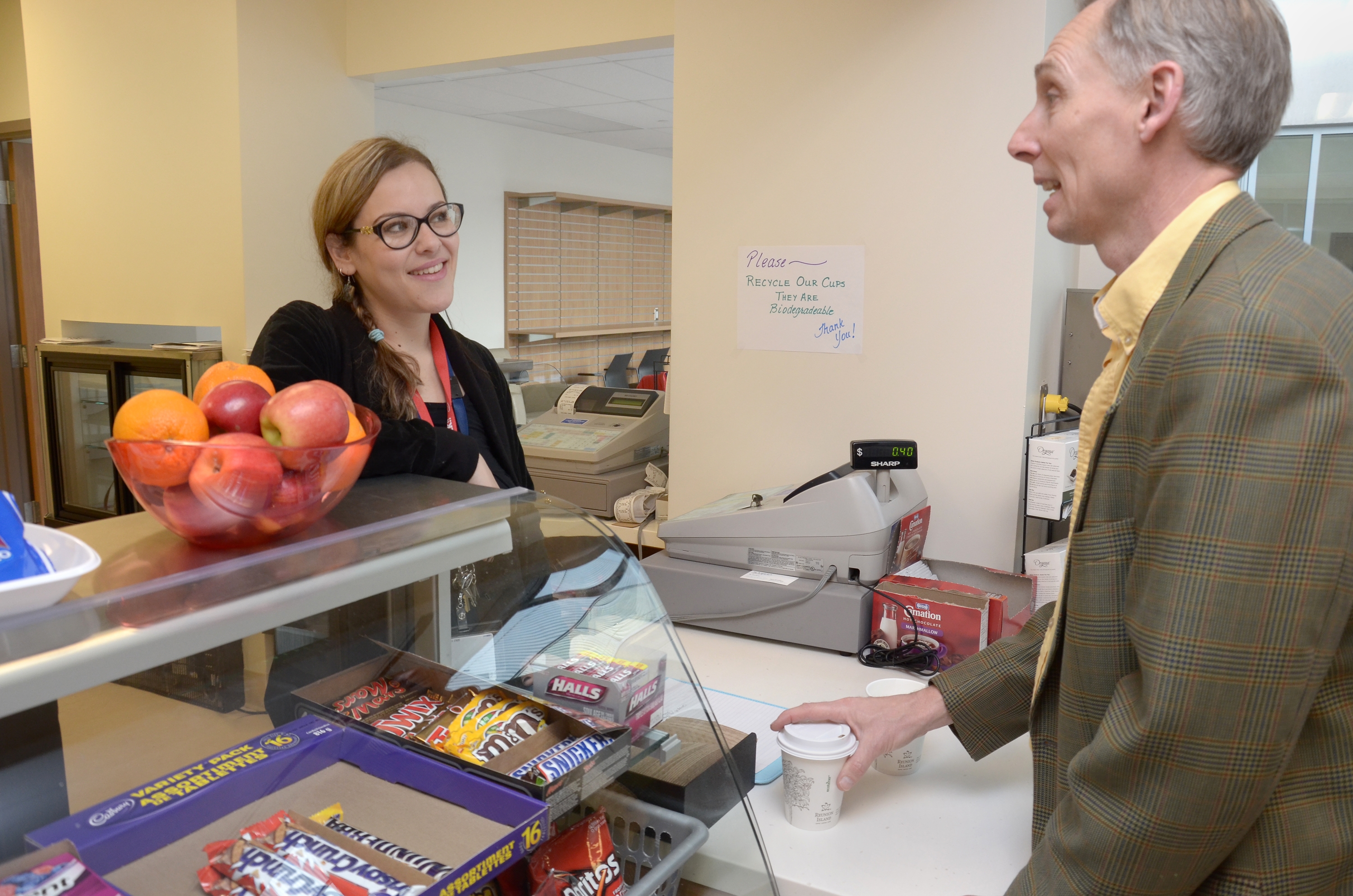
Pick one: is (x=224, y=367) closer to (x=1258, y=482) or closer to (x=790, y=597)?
(x=1258, y=482)

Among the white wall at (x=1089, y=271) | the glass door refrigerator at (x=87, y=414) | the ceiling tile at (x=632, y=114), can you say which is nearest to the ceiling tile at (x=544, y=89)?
the ceiling tile at (x=632, y=114)

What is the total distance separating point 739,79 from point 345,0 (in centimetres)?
177

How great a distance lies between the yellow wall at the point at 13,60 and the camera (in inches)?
174

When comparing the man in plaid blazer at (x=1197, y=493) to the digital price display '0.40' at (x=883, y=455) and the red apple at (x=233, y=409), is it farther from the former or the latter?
the digital price display '0.40' at (x=883, y=455)

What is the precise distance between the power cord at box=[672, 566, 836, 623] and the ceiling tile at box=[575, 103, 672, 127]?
448 cm

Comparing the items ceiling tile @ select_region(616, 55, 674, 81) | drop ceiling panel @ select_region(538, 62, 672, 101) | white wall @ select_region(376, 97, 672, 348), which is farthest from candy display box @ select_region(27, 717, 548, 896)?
white wall @ select_region(376, 97, 672, 348)

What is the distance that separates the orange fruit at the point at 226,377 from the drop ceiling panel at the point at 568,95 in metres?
3.42

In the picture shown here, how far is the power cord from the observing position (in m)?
1.92

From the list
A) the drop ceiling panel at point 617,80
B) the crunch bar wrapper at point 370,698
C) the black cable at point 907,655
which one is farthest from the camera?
the drop ceiling panel at point 617,80

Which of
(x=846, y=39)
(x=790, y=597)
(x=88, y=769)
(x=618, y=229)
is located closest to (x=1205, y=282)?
(x=88, y=769)

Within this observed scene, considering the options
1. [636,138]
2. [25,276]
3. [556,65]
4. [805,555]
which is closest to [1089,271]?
[805,555]

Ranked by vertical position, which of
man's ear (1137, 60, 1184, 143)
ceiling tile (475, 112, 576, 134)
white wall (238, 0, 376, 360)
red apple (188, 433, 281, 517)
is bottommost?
red apple (188, 433, 281, 517)

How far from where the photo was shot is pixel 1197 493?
78cm

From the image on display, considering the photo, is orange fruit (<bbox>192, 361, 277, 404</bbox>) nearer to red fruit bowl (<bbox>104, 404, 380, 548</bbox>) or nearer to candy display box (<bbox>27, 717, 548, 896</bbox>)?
red fruit bowl (<bbox>104, 404, 380, 548</bbox>)
